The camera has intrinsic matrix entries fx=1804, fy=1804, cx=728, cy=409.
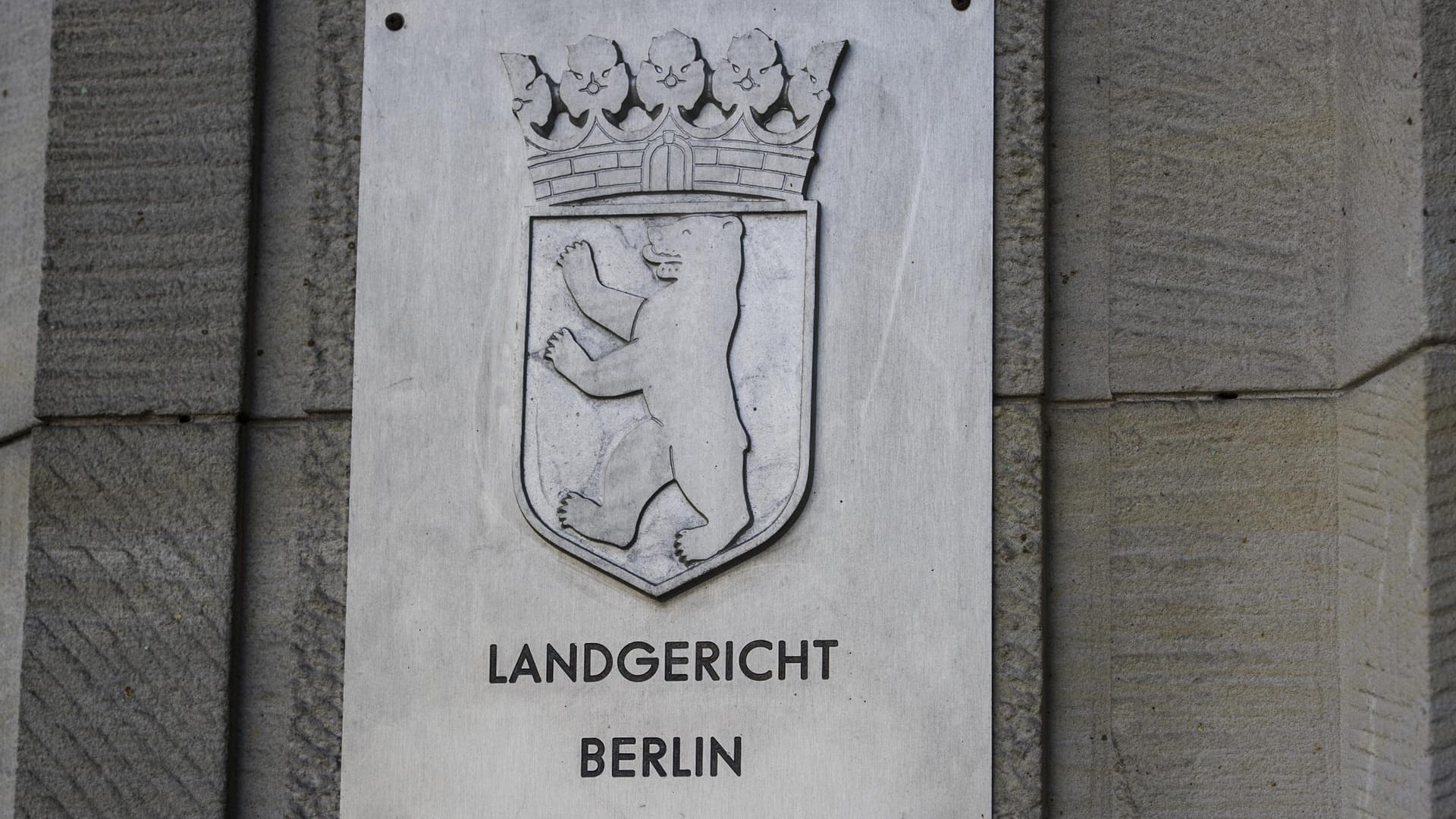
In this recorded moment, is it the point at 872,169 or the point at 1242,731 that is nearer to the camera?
the point at 1242,731

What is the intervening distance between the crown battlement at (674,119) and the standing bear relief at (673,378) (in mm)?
110

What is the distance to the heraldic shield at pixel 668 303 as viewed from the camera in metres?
3.23

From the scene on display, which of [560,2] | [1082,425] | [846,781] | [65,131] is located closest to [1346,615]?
[1082,425]

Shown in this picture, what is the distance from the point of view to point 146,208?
11.4ft

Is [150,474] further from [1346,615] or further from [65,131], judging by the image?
[1346,615]

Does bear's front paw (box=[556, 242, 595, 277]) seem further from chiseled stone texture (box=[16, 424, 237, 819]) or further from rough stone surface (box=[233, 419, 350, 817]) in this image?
chiseled stone texture (box=[16, 424, 237, 819])

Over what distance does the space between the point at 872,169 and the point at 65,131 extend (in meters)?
1.58

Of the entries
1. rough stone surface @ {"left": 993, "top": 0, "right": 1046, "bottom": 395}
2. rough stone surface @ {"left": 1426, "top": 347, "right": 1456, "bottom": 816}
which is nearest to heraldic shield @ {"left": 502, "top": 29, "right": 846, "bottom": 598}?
rough stone surface @ {"left": 993, "top": 0, "right": 1046, "bottom": 395}

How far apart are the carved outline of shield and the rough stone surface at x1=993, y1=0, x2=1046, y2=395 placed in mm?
347

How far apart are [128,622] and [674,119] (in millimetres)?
1378

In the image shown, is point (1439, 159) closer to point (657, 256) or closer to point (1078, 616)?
point (1078, 616)

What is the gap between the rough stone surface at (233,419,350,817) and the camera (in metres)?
3.29

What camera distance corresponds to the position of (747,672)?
3193 mm

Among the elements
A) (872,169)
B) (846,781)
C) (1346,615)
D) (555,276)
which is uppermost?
(872,169)
